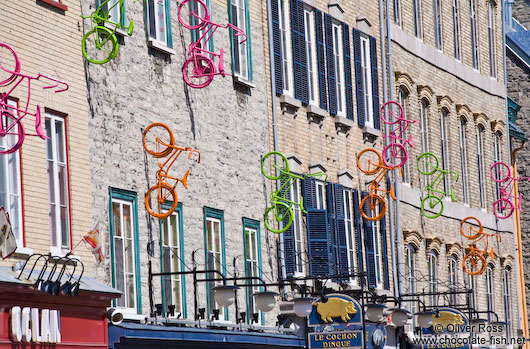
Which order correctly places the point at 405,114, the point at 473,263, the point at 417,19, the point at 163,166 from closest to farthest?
the point at 163,166 < the point at 405,114 < the point at 417,19 < the point at 473,263

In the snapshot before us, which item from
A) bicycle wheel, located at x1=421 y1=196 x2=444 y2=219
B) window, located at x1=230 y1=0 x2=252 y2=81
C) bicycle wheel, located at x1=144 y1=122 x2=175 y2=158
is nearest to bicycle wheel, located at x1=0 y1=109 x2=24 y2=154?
bicycle wheel, located at x1=144 y1=122 x2=175 y2=158

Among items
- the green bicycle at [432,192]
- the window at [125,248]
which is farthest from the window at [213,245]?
the green bicycle at [432,192]

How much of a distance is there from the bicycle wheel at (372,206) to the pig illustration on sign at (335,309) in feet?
14.8

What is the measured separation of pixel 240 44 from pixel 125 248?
19.1 feet

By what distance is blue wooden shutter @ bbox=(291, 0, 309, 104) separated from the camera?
92.7 ft

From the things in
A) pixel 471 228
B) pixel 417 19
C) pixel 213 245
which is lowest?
pixel 213 245

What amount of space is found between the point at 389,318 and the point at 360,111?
4.22m

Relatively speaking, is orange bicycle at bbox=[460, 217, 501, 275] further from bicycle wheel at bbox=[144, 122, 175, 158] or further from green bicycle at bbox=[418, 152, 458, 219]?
bicycle wheel at bbox=[144, 122, 175, 158]

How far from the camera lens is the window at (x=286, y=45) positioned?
27906mm

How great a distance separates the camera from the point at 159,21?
76.2ft

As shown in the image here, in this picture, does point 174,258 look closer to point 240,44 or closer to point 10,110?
point 240,44

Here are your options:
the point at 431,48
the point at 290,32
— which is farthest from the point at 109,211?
the point at 431,48

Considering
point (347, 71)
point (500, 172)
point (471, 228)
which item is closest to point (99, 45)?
point (347, 71)

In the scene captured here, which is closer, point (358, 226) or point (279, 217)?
point (279, 217)
